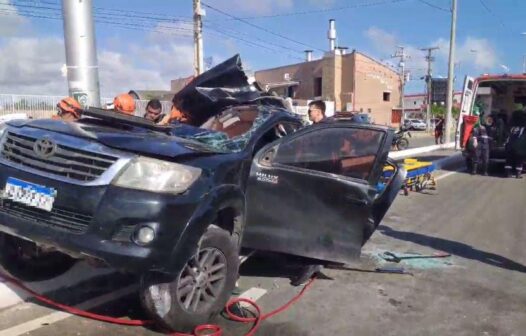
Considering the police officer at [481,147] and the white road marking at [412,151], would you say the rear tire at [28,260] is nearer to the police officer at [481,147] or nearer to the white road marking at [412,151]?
the police officer at [481,147]

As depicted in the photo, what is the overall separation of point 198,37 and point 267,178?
21.4 metres

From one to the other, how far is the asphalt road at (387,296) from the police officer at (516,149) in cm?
721

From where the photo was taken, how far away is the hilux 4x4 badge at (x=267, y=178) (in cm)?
434

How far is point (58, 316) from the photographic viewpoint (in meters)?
3.86

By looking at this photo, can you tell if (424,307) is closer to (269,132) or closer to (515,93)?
(269,132)

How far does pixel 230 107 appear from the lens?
547cm

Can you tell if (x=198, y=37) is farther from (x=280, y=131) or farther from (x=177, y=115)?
(x=280, y=131)

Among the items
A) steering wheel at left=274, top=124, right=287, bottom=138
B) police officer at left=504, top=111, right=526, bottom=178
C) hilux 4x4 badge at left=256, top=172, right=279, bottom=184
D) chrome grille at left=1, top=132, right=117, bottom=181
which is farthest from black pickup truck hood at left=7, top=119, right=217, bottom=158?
police officer at left=504, top=111, right=526, bottom=178

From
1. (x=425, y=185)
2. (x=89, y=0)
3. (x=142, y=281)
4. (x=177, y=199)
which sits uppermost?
(x=89, y=0)

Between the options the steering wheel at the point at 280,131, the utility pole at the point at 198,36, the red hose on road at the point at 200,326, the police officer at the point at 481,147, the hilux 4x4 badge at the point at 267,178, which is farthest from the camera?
the utility pole at the point at 198,36

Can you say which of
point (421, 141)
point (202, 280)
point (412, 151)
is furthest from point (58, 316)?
point (421, 141)

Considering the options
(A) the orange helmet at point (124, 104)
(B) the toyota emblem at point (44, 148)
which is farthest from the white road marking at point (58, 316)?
(A) the orange helmet at point (124, 104)

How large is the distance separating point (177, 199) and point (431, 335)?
2.13m

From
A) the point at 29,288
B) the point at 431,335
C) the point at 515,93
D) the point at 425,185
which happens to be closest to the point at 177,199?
the point at 29,288
